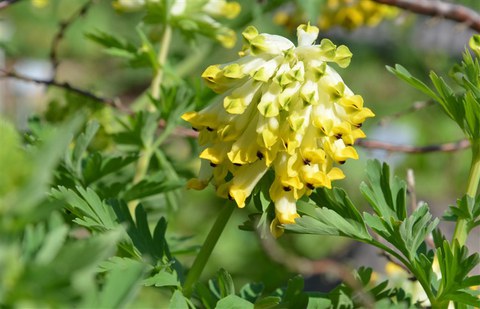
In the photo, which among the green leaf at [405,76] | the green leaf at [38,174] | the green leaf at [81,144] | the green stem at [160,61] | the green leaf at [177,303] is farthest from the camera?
the green stem at [160,61]

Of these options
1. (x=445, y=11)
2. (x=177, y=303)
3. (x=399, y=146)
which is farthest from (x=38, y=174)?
(x=445, y=11)

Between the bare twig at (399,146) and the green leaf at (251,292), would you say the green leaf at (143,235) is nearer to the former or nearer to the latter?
the green leaf at (251,292)

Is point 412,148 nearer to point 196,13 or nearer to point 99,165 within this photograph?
point 196,13

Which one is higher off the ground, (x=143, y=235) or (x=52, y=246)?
(x=52, y=246)

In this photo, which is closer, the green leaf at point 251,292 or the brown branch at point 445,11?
the green leaf at point 251,292

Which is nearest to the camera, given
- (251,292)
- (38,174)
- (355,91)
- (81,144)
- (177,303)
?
(38,174)

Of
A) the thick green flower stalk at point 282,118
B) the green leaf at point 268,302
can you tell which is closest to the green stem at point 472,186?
the thick green flower stalk at point 282,118

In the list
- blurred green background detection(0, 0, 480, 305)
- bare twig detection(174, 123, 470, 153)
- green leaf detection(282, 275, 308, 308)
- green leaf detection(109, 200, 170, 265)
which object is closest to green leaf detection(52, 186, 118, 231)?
green leaf detection(109, 200, 170, 265)

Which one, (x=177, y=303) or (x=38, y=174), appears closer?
(x=38, y=174)
